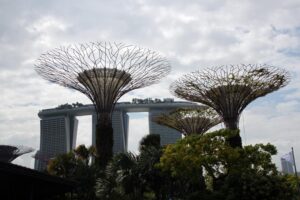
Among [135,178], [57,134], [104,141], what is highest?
[57,134]

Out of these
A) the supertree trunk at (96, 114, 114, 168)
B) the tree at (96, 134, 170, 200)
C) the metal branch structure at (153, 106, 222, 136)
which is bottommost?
the tree at (96, 134, 170, 200)

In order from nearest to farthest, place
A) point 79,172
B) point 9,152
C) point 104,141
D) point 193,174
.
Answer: point 193,174 < point 79,172 < point 104,141 < point 9,152

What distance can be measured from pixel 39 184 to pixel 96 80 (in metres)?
18.1

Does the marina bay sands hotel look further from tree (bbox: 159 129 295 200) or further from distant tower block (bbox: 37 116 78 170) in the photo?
tree (bbox: 159 129 295 200)

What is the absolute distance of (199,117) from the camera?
4956cm

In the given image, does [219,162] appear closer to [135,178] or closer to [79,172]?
[135,178]

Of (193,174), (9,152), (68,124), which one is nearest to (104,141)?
(193,174)

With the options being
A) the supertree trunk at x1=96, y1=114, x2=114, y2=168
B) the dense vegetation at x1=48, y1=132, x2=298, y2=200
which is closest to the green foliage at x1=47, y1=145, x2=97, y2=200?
the dense vegetation at x1=48, y1=132, x2=298, y2=200

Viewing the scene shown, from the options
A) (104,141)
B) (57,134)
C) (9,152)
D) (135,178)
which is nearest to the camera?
(135,178)

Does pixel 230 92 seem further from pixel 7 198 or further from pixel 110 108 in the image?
pixel 7 198

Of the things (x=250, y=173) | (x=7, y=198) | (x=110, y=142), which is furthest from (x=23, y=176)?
(x=110, y=142)

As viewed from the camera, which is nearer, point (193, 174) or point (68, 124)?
point (193, 174)

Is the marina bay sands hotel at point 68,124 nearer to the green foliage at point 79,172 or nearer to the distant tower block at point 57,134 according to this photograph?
the distant tower block at point 57,134

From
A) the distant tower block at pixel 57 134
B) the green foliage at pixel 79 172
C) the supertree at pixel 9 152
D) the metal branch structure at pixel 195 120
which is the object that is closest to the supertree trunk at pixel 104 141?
the green foliage at pixel 79 172
